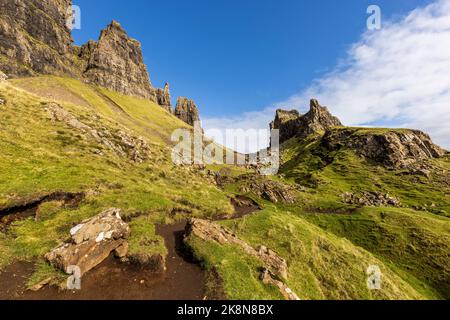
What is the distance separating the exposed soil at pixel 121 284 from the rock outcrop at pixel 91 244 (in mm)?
900

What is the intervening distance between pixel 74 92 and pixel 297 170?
531ft

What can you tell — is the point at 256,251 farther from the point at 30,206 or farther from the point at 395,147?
the point at 395,147

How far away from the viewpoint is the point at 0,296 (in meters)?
17.5

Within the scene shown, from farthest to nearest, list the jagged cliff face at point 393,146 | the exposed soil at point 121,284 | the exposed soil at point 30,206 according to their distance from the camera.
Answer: the jagged cliff face at point 393,146 → the exposed soil at point 30,206 → the exposed soil at point 121,284

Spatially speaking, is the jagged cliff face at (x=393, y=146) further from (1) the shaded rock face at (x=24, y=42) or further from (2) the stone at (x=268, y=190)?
(1) the shaded rock face at (x=24, y=42)

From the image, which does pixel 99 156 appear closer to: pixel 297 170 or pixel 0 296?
pixel 0 296

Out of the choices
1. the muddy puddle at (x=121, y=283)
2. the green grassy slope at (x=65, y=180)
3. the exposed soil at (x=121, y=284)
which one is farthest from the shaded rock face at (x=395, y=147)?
the exposed soil at (x=121, y=284)

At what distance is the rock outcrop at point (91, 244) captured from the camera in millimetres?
20906

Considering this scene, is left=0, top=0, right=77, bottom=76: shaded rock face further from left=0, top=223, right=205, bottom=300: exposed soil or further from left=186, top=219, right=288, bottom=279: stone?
left=186, top=219, right=288, bottom=279: stone

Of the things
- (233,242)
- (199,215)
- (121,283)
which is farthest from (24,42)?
(233,242)

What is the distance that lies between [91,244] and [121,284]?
5.23 meters

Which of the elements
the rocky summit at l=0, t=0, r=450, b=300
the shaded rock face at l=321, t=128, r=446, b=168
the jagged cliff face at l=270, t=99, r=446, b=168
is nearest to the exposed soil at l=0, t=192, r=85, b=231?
the rocky summit at l=0, t=0, r=450, b=300

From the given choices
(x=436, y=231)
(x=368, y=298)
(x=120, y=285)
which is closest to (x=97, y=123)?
(x=120, y=285)
